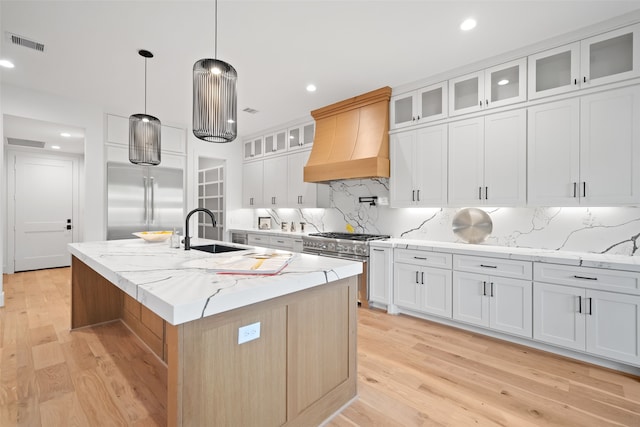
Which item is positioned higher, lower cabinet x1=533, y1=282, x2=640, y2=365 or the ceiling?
the ceiling

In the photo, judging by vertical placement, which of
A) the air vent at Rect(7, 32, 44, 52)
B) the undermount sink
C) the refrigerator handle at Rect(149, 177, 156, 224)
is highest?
the air vent at Rect(7, 32, 44, 52)

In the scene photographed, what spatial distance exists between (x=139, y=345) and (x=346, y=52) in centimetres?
335

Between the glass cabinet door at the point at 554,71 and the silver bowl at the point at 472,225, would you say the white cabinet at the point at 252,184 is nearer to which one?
the silver bowl at the point at 472,225

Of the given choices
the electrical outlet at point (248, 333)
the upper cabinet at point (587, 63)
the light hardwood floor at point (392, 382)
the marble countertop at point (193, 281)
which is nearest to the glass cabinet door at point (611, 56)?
the upper cabinet at point (587, 63)

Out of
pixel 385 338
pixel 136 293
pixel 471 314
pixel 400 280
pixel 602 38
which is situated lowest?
pixel 385 338

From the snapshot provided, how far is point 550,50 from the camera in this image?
8.96ft

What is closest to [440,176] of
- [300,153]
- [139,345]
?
[300,153]

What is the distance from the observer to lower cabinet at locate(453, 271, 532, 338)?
2656 mm

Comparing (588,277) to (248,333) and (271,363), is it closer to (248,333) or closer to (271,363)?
(271,363)

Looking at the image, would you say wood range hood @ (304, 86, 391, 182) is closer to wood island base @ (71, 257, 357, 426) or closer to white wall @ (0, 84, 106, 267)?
wood island base @ (71, 257, 357, 426)

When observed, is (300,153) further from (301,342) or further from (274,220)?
(301,342)

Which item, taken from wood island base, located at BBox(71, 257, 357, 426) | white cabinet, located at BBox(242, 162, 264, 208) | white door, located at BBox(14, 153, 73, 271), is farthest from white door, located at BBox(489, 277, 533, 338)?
white door, located at BBox(14, 153, 73, 271)

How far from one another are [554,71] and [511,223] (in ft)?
4.88

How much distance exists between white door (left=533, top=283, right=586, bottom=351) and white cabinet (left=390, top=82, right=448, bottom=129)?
2.04m
